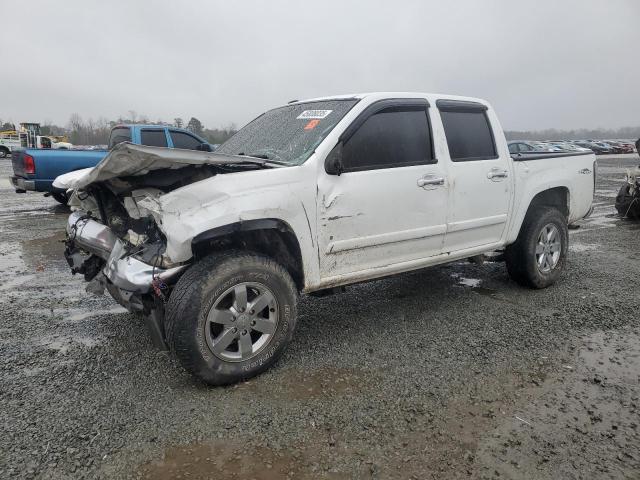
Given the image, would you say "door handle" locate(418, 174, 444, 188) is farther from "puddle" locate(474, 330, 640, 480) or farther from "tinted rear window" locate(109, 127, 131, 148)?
"tinted rear window" locate(109, 127, 131, 148)

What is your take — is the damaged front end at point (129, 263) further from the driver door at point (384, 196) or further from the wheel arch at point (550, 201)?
the wheel arch at point (550, 201)

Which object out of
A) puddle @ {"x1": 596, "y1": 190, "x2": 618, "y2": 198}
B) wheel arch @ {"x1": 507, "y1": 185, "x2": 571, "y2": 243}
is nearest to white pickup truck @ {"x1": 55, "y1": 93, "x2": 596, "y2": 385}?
wheel arch @ {"x1": 507, "y1": 185, "x2": 571, "y2": 243}

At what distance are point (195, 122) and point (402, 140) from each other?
457 inches

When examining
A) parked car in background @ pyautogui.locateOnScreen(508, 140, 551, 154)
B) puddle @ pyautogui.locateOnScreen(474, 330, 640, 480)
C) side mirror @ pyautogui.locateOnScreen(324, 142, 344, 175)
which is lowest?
puddle @ pyautogui.locateOnScreen(474, 330, 640, 480)

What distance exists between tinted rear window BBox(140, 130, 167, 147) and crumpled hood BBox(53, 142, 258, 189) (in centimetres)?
671

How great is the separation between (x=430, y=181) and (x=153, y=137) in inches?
284

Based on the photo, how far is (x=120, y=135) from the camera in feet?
32.1

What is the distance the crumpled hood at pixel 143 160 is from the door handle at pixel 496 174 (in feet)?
8.11

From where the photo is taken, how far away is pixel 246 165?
10.5 ft

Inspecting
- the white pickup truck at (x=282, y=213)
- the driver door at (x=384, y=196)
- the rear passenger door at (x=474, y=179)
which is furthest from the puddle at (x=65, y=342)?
the rear passenger door at (x=474, y=179)

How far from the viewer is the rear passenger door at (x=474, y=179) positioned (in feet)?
13.6

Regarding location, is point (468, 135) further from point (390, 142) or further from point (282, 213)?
point (282, 213)

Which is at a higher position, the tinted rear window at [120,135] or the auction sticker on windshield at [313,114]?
the tinted rear window at [120,135]

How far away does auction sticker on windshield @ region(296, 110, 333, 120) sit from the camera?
3.79 metres
